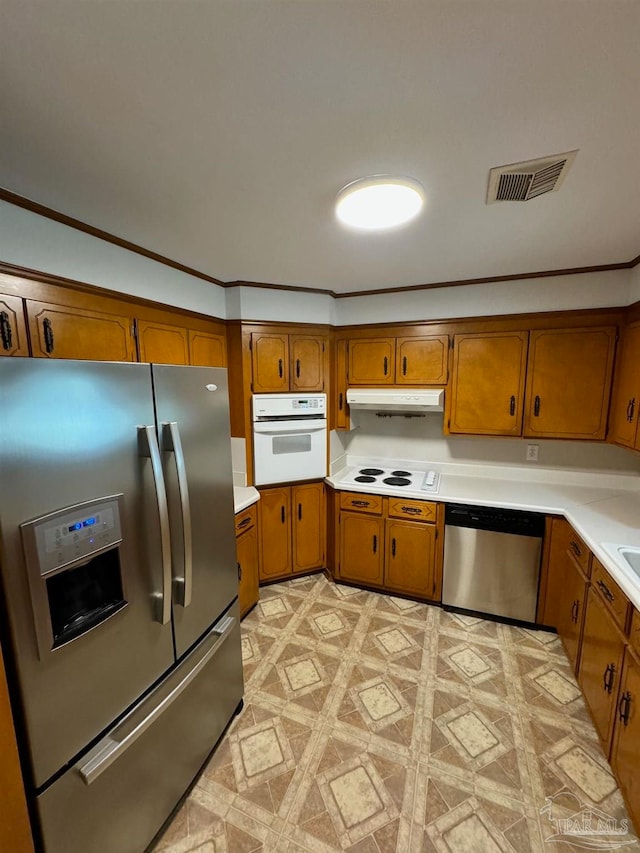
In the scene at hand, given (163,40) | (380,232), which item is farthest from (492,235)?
(163,40)

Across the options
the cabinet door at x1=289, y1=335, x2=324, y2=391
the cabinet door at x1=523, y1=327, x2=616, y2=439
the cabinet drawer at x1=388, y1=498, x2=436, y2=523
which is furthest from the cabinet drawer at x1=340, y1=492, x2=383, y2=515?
the cabinet door at x1=523, y1=327, x2=616, y2=439

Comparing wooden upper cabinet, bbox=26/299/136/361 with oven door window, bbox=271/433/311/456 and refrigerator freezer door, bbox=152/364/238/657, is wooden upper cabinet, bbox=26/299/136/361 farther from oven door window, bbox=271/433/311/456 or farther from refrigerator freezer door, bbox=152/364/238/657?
oven door window, bbox=271/433/311/456

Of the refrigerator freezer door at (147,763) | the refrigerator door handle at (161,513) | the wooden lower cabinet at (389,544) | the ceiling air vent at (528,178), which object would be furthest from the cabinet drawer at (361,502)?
the ceiling air vent at (528,178)

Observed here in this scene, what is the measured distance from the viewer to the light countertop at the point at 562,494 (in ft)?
6.25

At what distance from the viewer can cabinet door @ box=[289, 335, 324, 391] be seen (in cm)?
290

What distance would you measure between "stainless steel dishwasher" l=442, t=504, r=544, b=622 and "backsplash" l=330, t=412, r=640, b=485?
67 centimetres

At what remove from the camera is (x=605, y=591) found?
66.2 inches

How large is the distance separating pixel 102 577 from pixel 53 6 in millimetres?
1402

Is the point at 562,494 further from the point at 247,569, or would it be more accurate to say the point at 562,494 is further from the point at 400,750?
the point at 247,569

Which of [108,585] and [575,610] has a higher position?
[108,585]

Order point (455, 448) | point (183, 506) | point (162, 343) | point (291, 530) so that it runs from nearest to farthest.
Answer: point (183, 506)
point (162, 343)
point (291, 530)
point (455, 448)

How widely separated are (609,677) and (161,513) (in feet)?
6.82

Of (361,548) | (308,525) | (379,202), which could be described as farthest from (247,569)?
(379,202)

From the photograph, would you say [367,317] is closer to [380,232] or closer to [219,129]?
[380,232]
